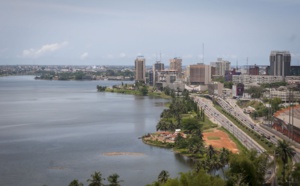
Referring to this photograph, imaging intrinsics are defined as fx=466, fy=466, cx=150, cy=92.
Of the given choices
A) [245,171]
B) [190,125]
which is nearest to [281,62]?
[190,125]

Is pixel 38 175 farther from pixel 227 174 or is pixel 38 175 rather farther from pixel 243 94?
pixel 243 94

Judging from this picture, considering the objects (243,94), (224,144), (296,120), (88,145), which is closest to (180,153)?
(224,144)

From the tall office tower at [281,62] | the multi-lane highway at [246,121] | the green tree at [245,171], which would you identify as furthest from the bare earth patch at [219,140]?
the tall office tower at [281,62]

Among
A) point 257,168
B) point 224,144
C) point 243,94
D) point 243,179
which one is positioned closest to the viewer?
point 243,179

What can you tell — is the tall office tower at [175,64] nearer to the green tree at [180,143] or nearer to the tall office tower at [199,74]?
the tall office tower at [199,74]

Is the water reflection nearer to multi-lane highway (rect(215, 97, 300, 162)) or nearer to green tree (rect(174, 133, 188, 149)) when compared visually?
green tree (rect(174, 133, 188, 149))

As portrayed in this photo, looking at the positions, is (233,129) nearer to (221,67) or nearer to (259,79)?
(259,79)
